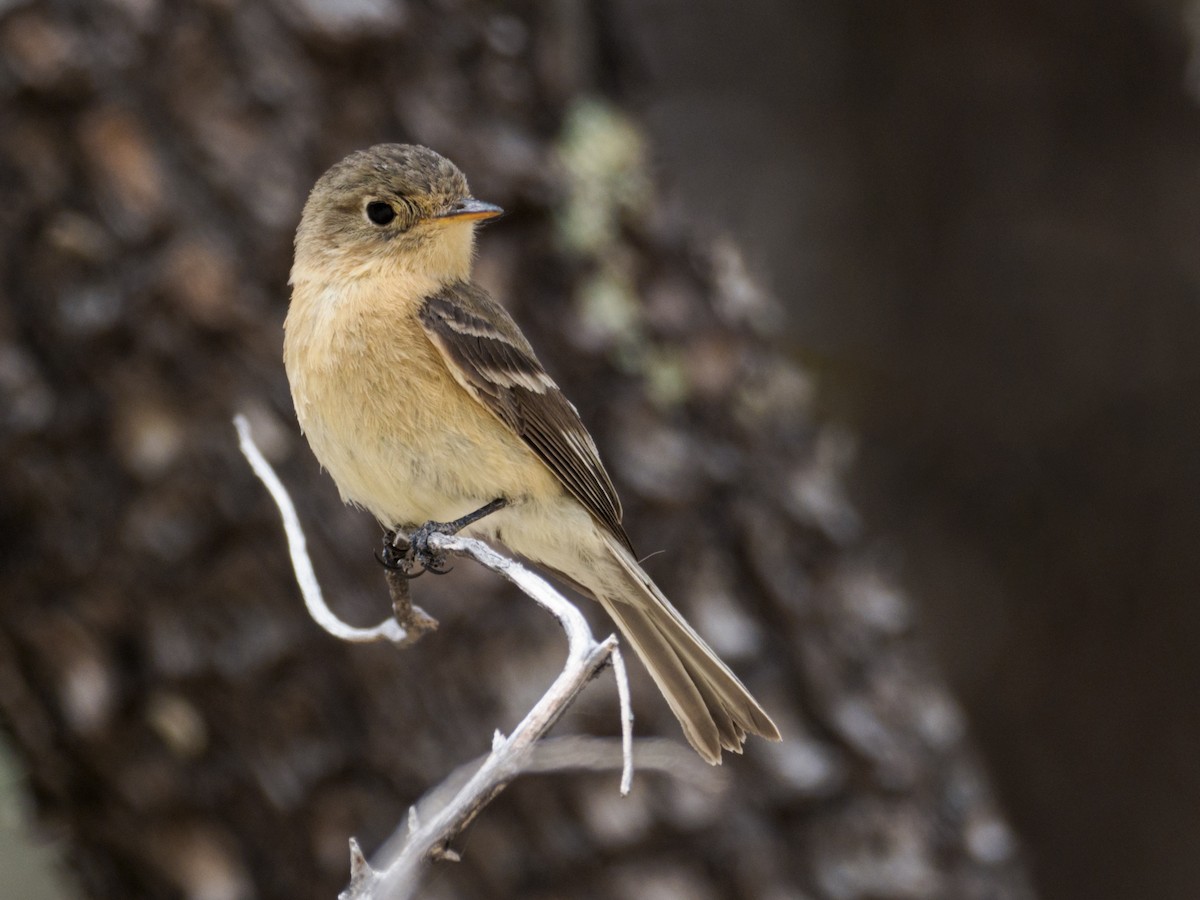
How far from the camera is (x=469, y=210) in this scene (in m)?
2.71

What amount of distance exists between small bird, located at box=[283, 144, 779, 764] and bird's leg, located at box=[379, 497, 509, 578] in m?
0.02

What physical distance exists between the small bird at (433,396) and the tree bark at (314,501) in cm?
70

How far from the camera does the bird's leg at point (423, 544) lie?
279cm

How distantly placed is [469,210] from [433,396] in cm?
41

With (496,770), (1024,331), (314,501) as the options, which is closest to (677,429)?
(314,501)

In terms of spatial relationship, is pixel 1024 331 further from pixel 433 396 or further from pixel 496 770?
pixel 496 770

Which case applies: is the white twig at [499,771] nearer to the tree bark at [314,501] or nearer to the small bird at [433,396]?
the small bird at [433,396]

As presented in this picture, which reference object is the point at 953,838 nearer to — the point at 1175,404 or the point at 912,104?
the point at 1175,404

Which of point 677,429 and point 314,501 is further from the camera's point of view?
point 677,429

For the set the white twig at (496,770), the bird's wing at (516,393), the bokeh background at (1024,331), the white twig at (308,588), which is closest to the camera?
the white twig at (496,770)

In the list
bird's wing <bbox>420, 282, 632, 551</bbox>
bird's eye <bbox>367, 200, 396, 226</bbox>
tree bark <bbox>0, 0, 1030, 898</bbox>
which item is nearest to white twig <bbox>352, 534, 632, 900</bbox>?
bird's wing <bbox>420, 282, 632, 551</bbox>

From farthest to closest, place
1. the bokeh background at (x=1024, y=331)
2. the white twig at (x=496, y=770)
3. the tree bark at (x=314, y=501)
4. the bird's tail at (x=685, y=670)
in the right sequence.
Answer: the bokeh background at (x=1024, y=331) < the tree bark at (x=314, y=501) < the bird's tail at (x=685, y=670) < the white twig at (x=496, y=770)

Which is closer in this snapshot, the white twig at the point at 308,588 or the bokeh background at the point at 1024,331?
the white twig at the point at 308,588

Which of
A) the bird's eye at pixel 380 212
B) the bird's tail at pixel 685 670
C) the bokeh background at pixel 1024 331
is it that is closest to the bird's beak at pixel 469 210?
the bird's eye at pixel 380 212
